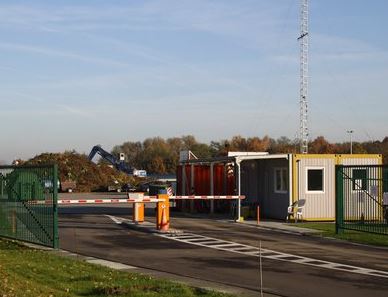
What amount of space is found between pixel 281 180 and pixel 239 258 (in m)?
14.8

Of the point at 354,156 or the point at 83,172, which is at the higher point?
the point at 354,156

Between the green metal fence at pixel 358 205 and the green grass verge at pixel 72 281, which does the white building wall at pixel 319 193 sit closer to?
the green metal fence at pixel 358 205

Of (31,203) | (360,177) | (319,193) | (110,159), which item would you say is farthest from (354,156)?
(110,159)

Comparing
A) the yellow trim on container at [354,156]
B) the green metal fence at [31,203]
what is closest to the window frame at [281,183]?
the yellow trim on container at [354,156]

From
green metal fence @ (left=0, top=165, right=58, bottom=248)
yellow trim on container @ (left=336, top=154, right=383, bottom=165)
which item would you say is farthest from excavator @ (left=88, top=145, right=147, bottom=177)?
green metal fence @ (left=0, top=165, right=58, bottom=248)

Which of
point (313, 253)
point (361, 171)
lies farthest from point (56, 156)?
point (313, 253)

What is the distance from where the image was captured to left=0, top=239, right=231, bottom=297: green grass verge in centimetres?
1031

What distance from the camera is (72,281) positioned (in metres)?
11.7

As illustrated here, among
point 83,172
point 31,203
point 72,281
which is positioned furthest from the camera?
point 83,172

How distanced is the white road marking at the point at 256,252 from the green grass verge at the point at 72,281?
181 inches

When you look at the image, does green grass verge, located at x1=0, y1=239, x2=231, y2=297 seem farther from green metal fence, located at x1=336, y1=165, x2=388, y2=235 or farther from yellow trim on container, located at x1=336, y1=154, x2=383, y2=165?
yellow trim on container, located at x1=336, y1=154, x2=383, y2=165

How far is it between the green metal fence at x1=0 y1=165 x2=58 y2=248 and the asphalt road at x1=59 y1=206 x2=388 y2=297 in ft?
2.95

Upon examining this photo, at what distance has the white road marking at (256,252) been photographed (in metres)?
14.6

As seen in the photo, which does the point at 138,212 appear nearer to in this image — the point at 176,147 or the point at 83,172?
the point at 83,172
